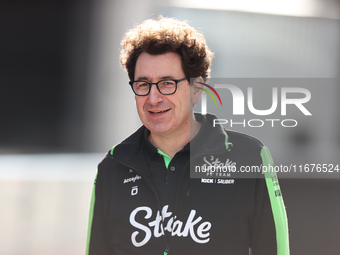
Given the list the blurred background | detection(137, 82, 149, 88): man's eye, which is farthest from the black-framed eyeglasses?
the blurred background

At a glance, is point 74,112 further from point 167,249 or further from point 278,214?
point 278,214

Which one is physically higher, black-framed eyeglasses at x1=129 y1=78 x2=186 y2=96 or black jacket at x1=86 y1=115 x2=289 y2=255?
black-framed eyeglasses at x1=129 y1=78 x2=186 y2=96

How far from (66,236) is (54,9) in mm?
1750

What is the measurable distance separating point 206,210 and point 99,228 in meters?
0.44

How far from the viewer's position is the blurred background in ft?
8.77

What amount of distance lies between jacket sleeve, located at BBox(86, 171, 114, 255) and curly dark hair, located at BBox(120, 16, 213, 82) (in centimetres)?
51

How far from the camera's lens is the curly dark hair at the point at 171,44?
1.33 meters

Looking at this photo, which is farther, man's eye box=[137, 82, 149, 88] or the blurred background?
the blurred background

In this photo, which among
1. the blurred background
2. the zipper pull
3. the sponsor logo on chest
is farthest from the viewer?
the blurred background

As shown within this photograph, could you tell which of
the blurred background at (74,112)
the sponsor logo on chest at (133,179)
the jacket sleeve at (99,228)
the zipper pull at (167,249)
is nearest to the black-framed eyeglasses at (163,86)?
the sponsor logo on chest at (133,179)

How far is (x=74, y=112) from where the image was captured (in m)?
2.83

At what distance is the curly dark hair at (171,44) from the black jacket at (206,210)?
29cm

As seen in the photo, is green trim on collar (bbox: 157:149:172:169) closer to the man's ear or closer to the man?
the man

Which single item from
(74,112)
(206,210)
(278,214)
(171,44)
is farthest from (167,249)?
(74,112)
